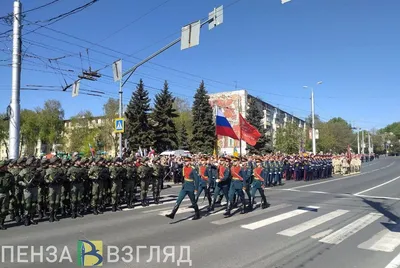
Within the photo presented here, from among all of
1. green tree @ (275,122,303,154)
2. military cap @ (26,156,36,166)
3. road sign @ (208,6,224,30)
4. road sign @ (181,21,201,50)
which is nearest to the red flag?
road sign @ (181,21,201,50)

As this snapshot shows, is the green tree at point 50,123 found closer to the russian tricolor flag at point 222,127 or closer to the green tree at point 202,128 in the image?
the green tree at point 202,128

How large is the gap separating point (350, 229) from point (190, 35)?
8.45 meters

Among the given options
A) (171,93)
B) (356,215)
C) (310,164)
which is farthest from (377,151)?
(356,215)

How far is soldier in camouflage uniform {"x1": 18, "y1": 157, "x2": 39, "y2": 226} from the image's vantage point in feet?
32.0

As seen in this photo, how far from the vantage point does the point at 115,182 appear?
1209 cm

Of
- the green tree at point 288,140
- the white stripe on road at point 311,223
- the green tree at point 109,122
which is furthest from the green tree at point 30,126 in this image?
the white stripe on road at point 311,223

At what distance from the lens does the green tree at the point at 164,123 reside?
4475 cm

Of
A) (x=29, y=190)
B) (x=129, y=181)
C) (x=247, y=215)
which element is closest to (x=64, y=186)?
(x=29, y=190)

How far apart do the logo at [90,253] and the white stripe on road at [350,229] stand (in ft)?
16.1

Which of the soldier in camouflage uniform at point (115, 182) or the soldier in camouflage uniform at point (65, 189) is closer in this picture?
the soldier in camouflage uniform at point (65, 189)

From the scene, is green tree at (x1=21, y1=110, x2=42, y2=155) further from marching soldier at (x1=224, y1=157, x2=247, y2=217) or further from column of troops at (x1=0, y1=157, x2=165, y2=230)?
marching soldier at (x1=224, y1=157, x2=247, y2=217)

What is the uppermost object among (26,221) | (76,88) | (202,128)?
(202,128)

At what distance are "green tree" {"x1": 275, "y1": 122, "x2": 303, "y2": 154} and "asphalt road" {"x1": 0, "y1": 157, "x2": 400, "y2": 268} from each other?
3451 centimetres

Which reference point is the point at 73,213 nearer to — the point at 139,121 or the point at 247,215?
the point at 247,215
